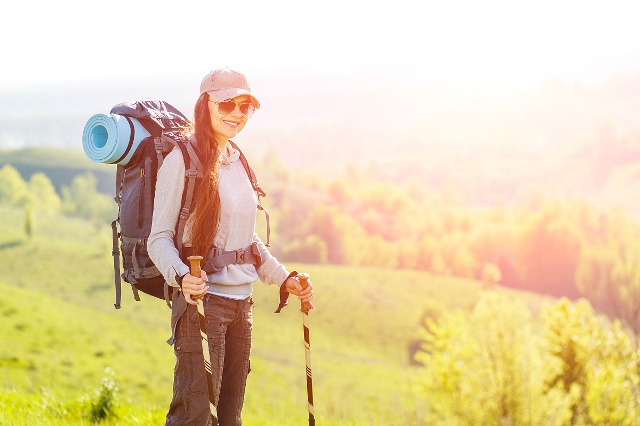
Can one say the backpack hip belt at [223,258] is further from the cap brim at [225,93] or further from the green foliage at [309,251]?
the green foliage at [309,251]

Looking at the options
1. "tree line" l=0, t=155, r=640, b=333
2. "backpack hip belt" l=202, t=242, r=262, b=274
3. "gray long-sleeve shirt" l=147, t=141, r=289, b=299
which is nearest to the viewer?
"gray long-sleeve shirt" l=147, t=141, r=289, b=299

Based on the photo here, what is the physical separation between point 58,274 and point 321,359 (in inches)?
1321

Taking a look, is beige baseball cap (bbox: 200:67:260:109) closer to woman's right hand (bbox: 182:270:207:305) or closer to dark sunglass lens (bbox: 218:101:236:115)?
dark sunglass lens (bbox: 218:101:236:115)

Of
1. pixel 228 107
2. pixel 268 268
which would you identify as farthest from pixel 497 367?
pixel 228 107

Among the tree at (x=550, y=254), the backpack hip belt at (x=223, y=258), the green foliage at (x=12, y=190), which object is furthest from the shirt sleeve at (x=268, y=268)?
the green foliage at (x=12, y=190)

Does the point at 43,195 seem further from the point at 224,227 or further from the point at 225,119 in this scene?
the point at 224,227

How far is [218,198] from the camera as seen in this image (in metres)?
4.29

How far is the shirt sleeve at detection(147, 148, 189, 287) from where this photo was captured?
13.6 ft

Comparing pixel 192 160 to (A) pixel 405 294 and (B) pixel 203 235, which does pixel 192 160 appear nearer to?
(B) pixel 203 235

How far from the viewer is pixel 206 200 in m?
4.18

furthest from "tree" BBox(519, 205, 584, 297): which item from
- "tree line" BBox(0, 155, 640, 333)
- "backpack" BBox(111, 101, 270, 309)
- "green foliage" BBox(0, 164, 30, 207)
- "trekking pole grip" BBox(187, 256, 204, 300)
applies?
"trekking pole grip" BBox(187, 256, 204, 300)

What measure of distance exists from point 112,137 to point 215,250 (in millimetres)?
972

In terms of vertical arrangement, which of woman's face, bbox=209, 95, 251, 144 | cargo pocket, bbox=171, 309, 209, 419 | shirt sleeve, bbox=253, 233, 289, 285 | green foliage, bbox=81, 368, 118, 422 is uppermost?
woman's face, bbox=209, 95, 251, 144

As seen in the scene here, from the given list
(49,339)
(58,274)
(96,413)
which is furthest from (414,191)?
(96,413)
